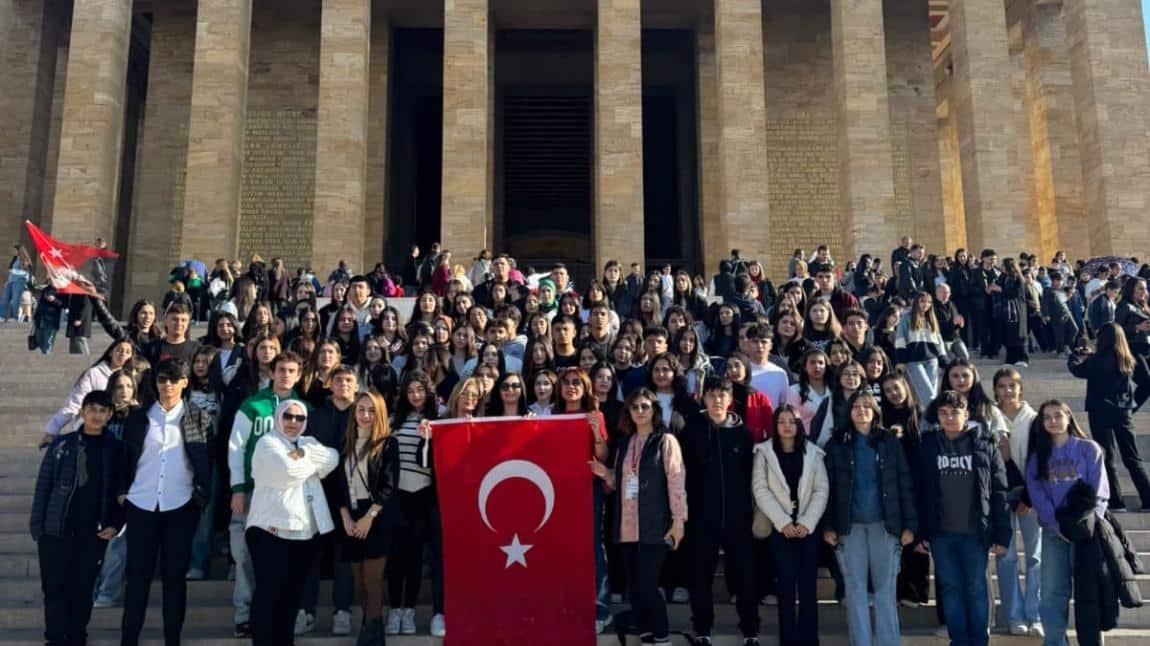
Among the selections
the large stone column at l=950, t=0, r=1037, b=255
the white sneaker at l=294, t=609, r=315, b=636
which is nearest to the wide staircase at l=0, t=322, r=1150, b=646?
the white sneaker at l=294, t=609, r=315, b=636

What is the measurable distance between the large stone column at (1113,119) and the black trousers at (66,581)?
71.4 feet

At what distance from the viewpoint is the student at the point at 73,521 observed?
671cm

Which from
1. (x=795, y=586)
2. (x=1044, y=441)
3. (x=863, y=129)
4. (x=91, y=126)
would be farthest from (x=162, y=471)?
(x=863, y=129)

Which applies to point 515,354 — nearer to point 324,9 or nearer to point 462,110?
point 462,110

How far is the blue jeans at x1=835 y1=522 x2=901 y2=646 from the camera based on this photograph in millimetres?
6703

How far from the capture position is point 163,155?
26.4 metres

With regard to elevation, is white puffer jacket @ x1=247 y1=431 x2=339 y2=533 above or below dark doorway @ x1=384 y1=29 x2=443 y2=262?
below

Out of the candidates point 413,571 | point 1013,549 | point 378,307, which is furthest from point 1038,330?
point 413,571

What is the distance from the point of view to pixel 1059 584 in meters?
6.79

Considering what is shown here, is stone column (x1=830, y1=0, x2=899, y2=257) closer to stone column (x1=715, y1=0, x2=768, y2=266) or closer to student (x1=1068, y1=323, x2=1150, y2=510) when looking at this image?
stone column (x1=715, y1=0, x2=768, y2=266)

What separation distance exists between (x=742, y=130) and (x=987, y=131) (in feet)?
18.6

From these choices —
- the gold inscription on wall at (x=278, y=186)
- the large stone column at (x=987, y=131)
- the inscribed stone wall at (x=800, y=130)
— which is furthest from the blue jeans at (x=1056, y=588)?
the gold inscription on wall at (x=278, y=186)

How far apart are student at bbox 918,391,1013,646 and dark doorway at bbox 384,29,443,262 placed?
2158cm

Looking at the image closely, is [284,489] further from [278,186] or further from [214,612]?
[278,186]
